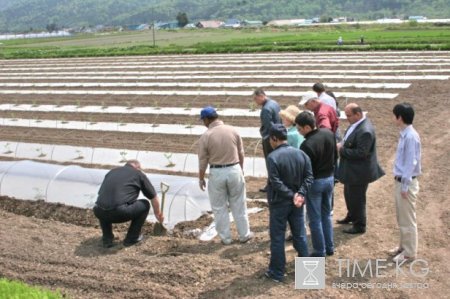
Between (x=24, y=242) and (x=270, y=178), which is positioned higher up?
(x=270, y=178)

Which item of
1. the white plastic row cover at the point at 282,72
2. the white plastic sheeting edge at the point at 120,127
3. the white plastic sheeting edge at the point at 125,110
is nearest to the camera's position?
the white plastic sheeting edge at the point at 120,127

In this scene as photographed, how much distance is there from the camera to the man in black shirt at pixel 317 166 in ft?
17.7

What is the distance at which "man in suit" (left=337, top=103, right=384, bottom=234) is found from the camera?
231 inches

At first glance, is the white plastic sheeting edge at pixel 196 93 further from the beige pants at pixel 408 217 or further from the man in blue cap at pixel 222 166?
the beige pants at pixel 408 217

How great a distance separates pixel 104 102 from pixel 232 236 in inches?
465

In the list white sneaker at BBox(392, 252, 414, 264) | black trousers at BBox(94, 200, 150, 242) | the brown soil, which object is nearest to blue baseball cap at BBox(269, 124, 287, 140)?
the brown soil

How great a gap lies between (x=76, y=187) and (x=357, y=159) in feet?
15.1

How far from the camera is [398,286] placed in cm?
505

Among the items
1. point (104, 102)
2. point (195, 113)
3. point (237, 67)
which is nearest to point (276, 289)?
point (195, 113)

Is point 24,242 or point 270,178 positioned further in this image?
point 24,242

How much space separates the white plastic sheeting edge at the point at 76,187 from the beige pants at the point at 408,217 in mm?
2930

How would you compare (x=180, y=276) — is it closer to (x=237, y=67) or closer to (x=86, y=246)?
(x=86, y=246)

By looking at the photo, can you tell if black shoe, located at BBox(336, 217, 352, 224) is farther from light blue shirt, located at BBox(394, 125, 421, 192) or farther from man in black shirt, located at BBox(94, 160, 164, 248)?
man in black shirt, located at BBox(94, 160, 164, 248)

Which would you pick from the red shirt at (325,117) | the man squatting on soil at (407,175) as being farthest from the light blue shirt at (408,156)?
the red shirt at (325,117)
